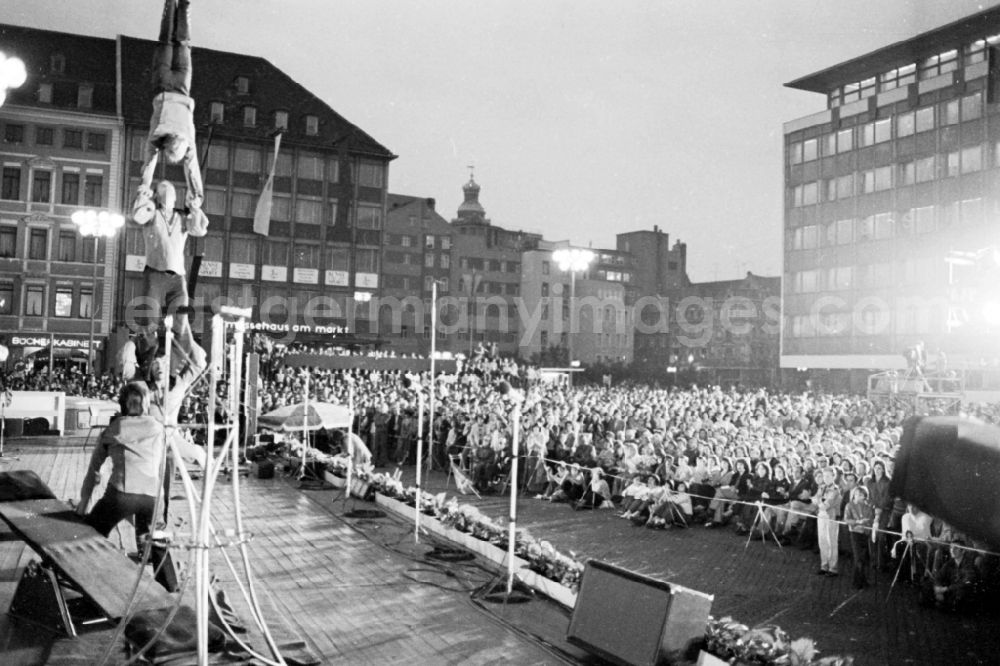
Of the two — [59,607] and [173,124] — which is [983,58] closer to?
[173,124]

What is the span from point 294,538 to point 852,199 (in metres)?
44.2

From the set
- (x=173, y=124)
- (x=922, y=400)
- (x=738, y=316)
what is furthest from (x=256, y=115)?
(x=738, y=316)

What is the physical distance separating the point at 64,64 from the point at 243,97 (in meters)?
9.25

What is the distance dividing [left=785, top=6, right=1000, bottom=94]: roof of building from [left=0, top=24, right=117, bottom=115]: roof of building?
40678mm

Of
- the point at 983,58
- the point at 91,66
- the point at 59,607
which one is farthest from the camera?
the point at 91,66

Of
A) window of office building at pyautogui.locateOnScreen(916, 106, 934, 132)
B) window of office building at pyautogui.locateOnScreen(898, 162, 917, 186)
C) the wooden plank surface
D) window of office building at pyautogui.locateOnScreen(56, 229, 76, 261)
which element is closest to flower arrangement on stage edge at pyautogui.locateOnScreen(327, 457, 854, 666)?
the wooden plank surface

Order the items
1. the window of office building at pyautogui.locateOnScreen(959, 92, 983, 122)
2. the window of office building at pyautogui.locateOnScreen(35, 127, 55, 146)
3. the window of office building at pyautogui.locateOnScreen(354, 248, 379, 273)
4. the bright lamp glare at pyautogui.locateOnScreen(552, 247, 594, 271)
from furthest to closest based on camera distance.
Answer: the window of office building at pyautogui.locateOnScreen(354, 248, 379, 273)
the window of office building at pyautogui.locateOnScreen(35, 127, 55, 146)
the window of office building at pyautogui.locateOnScreen(959, 92, 983, 122)
the bright lamp glare at pyautogui.locateOnScreen(552, 247, 594, 271)

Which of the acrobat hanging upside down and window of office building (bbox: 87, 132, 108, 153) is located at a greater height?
window of office building (bbox: 87, 132, 108, 153)

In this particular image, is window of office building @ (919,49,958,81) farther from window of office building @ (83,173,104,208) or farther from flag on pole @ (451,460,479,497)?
window of office building @ (83,173,104,208)

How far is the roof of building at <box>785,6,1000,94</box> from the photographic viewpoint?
42125mm

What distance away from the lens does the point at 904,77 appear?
46.9 metres

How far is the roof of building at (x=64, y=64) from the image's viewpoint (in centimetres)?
4222

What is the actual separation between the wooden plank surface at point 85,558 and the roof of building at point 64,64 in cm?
4180

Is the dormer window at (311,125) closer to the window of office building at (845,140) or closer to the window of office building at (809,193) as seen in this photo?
the window of office building at (809,193)
